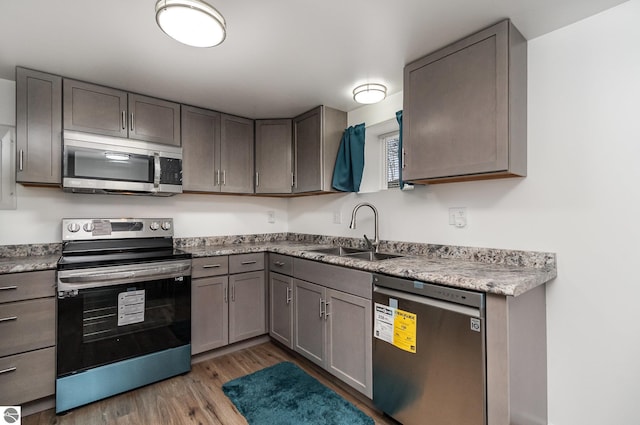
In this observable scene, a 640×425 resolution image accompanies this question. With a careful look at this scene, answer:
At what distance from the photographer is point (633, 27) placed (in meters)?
1.41

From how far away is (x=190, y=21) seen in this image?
4.35 ft

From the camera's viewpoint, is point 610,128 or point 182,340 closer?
point 610,128

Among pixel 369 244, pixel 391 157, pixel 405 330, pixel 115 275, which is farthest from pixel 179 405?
pixel 391 157

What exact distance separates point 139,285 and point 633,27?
318 cm

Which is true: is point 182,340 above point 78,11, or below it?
below

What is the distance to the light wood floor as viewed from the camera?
→ 1.79m

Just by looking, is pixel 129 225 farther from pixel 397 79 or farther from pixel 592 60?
pixel 592 60

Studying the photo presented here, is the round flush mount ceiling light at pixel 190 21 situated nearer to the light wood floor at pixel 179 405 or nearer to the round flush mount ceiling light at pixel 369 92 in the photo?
the round flush mount ceiling light at pixel 369 92

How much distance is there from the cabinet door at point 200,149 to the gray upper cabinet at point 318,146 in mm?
808

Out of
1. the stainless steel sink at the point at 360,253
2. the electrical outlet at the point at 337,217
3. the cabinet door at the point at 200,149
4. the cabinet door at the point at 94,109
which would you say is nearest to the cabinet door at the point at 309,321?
the stainless steel sink at the point at 360,253

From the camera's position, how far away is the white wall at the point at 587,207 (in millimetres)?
1410

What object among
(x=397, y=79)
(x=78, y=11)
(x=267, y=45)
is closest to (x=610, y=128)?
(x=397, y=79)

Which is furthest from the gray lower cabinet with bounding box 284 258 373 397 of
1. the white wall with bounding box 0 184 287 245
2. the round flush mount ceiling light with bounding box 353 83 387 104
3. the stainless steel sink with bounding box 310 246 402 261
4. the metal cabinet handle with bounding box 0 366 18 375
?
the metal cabinet handle with bounding box 0 366 18 375

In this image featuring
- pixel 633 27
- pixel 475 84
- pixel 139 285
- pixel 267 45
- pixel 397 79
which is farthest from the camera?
pixel 397 79
